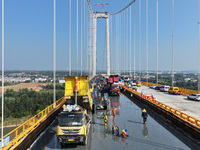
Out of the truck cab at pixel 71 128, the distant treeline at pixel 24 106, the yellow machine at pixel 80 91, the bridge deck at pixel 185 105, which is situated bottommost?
the distant treeline at pixel 24 106

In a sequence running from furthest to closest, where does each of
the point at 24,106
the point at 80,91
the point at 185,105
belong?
the point at 24,106
the point at 185,105
the point at 80,91

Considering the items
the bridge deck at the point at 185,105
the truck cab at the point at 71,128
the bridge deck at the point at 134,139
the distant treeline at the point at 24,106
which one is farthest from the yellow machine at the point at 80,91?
the distant treeline at the point at 24,106

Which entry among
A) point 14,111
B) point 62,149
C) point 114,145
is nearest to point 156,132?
point 114,145

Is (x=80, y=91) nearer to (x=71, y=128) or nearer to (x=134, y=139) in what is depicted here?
(x=71, y=128)

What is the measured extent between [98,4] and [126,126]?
400ft

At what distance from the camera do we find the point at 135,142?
11.4 metres

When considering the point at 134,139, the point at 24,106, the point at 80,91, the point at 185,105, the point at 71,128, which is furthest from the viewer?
the point at 24,106

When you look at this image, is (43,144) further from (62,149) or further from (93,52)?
(93,52)

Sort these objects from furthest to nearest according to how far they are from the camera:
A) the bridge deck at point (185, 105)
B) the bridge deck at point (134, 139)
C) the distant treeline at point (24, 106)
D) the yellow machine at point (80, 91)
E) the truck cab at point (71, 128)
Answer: the distant treeline at point (24, 106) < the bridge deck at point (185, 105) < the yellow machine at point (80, 91) < the bridge deck at point (134, 139) < the truck cab at point (71, 128)

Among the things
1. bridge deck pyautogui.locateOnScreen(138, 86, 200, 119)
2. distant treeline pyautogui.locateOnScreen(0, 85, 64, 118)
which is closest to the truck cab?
bridge deck pyautogui.locateOnScreen(138, 86, 200, 119)

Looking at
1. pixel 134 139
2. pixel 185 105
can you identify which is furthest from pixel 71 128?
pixel 185 105

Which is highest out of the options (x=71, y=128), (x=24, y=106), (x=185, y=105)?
(x=71, y=128)

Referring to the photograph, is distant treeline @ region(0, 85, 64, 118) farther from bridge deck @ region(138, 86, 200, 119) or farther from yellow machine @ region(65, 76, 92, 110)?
yellow machine @ region(65, 76, 92, 110)

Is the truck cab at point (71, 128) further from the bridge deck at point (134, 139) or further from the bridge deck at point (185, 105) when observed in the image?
the bridge deck at point (185, 105)
